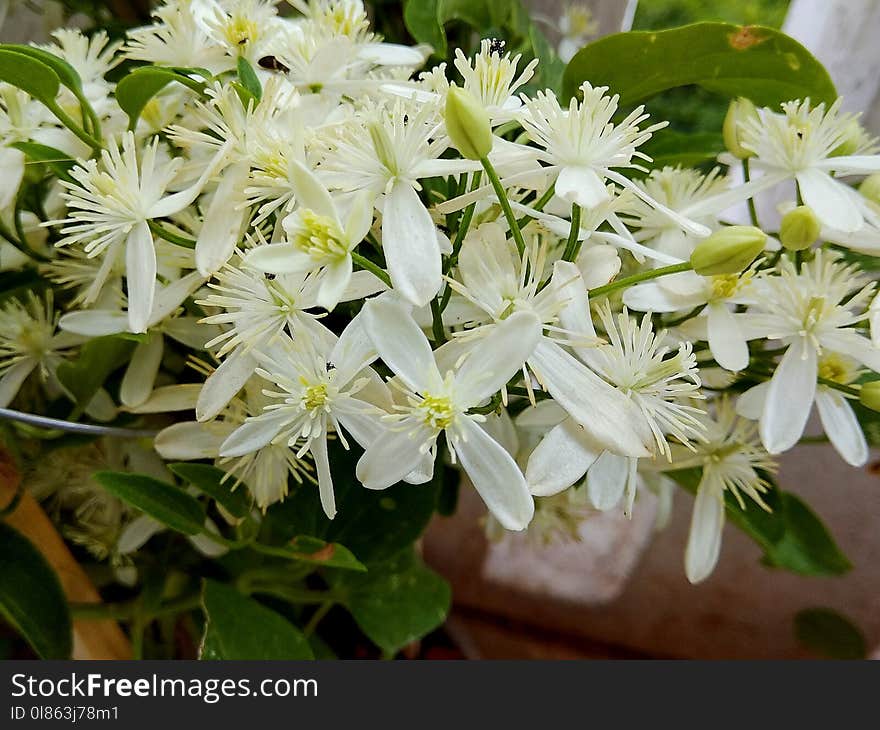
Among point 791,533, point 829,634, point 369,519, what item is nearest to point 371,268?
point 369,519

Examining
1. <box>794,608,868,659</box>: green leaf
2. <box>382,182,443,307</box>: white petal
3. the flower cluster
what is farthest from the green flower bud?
<box>794,608,868,659</box>: green leaf

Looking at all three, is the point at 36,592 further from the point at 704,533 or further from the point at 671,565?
the point at 671,565

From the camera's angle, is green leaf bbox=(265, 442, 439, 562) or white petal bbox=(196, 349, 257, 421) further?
green leaf bbox=(265, 442, 439, 562)

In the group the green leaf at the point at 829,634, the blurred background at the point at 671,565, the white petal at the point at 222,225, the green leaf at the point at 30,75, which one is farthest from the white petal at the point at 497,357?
the green leaf at the point at 829,634

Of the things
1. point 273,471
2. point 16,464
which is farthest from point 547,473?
point 16,464

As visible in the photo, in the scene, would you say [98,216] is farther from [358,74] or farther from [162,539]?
[162,539]

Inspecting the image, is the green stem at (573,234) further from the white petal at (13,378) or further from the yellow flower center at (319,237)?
the white petal at (13,378)

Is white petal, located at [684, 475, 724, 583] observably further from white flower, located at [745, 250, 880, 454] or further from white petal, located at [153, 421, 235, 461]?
white petal, located at [153, 421, 235, 461]
